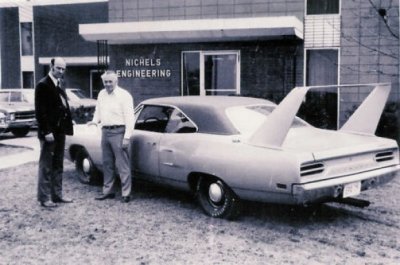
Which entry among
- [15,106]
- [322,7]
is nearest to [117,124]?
[322,7]

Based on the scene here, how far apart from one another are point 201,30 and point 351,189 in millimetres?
7962

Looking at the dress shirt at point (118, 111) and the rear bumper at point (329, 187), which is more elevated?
the dress shirt at point (118, 111)

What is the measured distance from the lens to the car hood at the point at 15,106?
49.1ft

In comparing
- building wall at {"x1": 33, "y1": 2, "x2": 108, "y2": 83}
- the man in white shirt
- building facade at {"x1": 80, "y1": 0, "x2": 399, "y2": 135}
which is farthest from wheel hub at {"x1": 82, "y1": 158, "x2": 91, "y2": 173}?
building wall at {"x1": 33, "y1": 2, "x2": 108, "y2": 83}

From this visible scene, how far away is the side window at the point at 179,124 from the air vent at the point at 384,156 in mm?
2083

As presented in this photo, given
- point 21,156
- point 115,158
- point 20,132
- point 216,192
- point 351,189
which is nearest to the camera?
point 351,189

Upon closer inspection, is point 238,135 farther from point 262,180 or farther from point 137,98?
point 137,98

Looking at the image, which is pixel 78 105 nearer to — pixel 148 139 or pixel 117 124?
pixel 117 124

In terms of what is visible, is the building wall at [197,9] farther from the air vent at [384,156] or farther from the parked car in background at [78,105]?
the air vent at [384,156]

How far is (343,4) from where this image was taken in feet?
A: 43.8

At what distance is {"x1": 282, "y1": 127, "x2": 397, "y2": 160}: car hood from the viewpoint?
5.37 metres

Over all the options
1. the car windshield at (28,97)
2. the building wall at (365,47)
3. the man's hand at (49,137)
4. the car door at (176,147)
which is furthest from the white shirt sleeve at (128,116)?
the car windshield at (28,97)

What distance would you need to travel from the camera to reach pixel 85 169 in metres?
8.08

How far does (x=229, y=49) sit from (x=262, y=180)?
30.8 ft
